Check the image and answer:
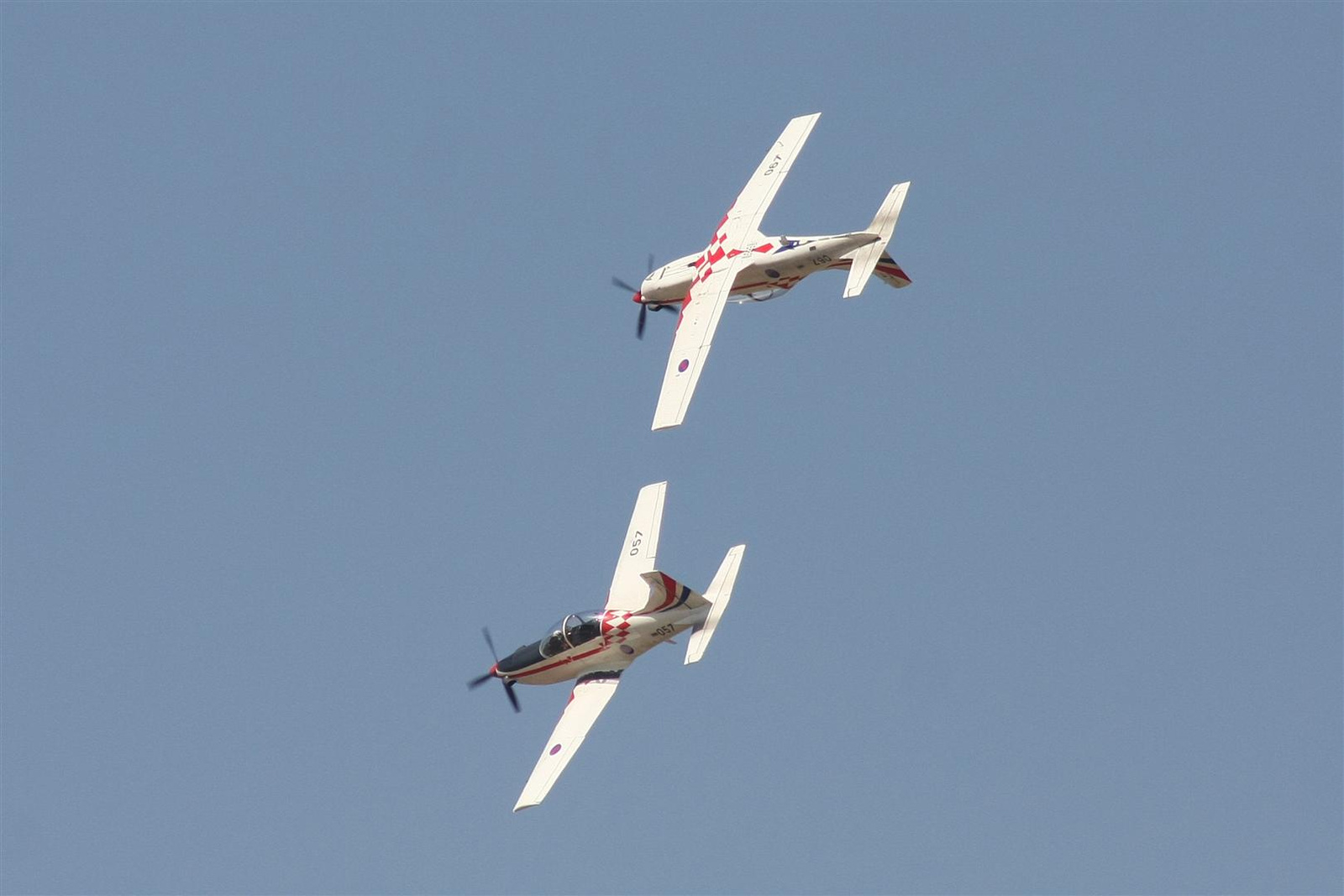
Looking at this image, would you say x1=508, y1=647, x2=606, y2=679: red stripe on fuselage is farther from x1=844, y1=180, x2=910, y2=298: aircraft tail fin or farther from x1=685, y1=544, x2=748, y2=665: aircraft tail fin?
x1=844, y1=180, x2=910, y2=298: aircraft tail fin

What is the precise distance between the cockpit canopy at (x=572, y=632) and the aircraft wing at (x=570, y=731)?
0.90 meters

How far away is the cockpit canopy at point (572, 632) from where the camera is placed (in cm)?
5756

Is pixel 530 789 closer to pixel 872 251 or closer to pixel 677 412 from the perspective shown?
pixel 677 412

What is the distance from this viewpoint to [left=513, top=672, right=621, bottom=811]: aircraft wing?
55.2 metres

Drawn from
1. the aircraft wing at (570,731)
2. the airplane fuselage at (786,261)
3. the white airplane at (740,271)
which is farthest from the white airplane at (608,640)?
the airplane fuselage at (786,261)

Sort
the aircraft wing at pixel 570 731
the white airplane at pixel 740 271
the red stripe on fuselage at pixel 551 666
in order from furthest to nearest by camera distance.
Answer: the white airplane at pixel 740 271 < the red stripe on fuselage at pixel 551 666 < the aircraft wing at pixel 570 731

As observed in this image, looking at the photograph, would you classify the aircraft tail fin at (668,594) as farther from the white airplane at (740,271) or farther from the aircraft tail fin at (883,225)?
the aircraft tail fin at (883,225)

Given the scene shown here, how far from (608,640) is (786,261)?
445 inches

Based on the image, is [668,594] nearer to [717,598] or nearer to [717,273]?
[717,598]

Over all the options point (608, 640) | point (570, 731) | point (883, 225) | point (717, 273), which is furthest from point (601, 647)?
point (883, 225)

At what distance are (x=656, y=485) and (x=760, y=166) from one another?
1084 centimetres

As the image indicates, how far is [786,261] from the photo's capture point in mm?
62188

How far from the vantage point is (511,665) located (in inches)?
2315

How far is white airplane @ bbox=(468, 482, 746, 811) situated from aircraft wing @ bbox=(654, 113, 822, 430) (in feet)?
13.2
